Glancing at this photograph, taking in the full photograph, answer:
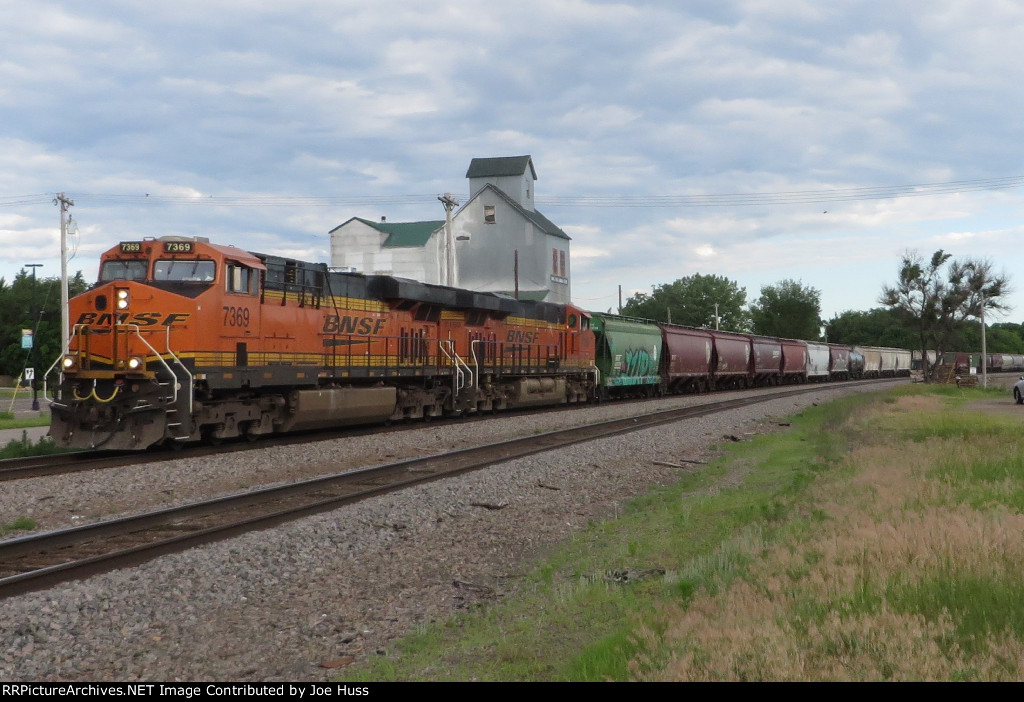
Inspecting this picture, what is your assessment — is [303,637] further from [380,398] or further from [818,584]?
[380,398]

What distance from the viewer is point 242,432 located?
18203mm

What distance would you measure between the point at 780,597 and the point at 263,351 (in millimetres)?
13620

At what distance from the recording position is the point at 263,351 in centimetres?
1741

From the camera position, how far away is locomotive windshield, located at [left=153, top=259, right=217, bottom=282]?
636 inches

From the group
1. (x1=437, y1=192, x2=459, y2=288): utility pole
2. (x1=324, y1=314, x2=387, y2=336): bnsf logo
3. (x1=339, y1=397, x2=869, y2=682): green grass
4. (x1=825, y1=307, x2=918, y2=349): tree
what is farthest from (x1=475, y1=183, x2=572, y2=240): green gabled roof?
(x1=825, y1=307, x2=918, y2=349): tree

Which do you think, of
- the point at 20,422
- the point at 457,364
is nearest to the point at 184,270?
the point at 457,364

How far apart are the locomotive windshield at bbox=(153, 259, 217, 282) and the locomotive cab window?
34 centimetres

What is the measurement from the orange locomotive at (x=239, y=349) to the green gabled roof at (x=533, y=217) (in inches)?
1619

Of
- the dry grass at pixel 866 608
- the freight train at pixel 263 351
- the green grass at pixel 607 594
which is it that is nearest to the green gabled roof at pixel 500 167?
the freight train at pixel 263 351

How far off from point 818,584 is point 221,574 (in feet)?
16.7

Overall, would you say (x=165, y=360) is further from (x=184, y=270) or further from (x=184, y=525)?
(x=184, y=525)

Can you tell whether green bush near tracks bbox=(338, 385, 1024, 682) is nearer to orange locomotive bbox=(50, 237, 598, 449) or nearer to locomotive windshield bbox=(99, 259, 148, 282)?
orange locomotive bbox=(50, 237, 598, 449)

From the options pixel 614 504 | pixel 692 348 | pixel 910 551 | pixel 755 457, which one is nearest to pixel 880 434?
pixel 755 457

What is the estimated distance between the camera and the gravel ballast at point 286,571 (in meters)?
5.86
